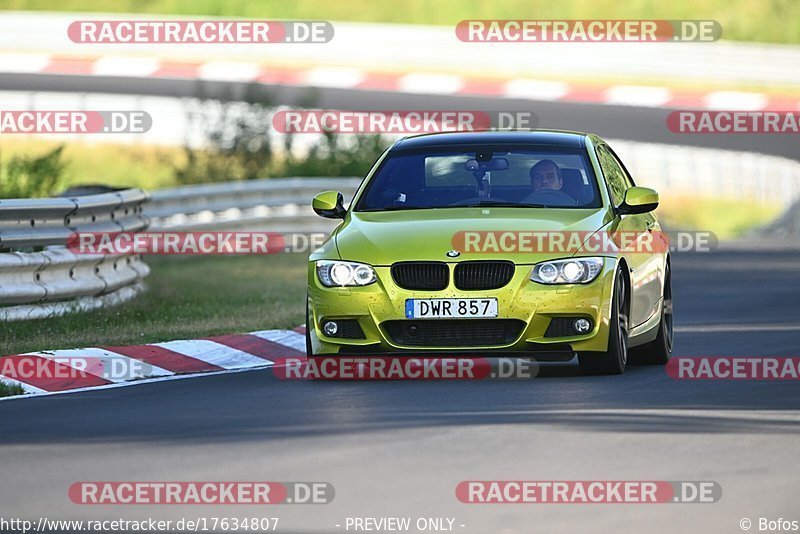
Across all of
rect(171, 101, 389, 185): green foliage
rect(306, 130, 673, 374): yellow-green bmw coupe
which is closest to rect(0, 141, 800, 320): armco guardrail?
rect(171, 101, 389, 185): green foliage

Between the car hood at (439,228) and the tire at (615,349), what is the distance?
0.42 m

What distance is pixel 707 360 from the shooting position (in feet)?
44.3

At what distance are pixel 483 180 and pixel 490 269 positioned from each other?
1278 mm

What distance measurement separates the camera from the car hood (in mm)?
12055

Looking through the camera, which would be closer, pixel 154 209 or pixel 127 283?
pixel 127 283

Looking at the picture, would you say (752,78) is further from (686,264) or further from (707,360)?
(707,360)

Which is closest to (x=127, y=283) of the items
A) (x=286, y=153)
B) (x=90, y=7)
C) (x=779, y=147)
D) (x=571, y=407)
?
(x=571, y=407)

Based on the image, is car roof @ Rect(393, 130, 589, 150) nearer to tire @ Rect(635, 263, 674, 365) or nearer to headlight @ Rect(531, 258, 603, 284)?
tire @ Rect(635, 263, 674, 365)

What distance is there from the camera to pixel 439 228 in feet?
40.6

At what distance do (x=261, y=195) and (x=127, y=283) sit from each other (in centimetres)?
1245

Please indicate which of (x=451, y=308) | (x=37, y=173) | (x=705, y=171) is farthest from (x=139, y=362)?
(x=705, y=171)

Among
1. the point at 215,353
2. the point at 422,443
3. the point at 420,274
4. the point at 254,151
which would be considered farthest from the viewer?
the point at 254,151

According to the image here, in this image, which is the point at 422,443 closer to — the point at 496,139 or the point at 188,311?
the point at 496,139

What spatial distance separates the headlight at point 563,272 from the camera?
39.3 ft
